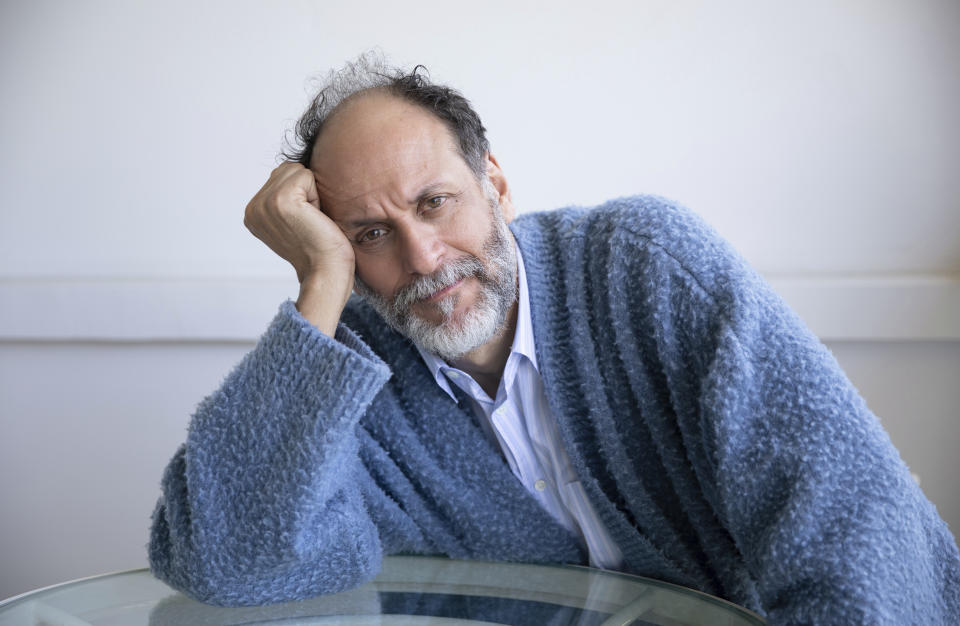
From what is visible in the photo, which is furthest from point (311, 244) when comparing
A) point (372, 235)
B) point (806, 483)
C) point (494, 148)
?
point (806, 483)

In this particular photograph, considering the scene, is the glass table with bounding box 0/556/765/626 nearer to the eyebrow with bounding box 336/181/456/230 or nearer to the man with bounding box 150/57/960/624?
the man with bounding box 150/57/960/624

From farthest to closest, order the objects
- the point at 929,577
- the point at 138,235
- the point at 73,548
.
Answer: the point at 73,548 < the point at 138,235 < the point at 929,577

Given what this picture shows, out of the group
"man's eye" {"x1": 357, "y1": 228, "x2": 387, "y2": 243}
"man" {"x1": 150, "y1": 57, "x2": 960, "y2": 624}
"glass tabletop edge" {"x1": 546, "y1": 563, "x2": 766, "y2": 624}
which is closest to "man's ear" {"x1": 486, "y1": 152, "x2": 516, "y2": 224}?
"man" {"x1": 150, "y1": 57, "x2": 960, "y2": 624}

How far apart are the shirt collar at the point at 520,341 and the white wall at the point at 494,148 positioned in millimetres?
511

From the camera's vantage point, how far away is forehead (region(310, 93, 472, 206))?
1187 millimetres

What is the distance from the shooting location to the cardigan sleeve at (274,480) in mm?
1085

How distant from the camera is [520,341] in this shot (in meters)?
1.22

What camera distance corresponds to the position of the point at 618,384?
1.16 meters

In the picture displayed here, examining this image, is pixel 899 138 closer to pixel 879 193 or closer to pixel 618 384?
pixel 879 193

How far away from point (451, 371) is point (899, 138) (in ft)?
3.38

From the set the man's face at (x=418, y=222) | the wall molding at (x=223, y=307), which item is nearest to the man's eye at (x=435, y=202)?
the man's face at (x=418, y=222)

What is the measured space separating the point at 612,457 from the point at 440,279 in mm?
348

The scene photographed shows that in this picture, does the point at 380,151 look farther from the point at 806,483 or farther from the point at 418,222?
the point at 806,483

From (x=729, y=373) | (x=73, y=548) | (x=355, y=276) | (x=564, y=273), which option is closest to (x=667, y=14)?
(x=564, y=273)
